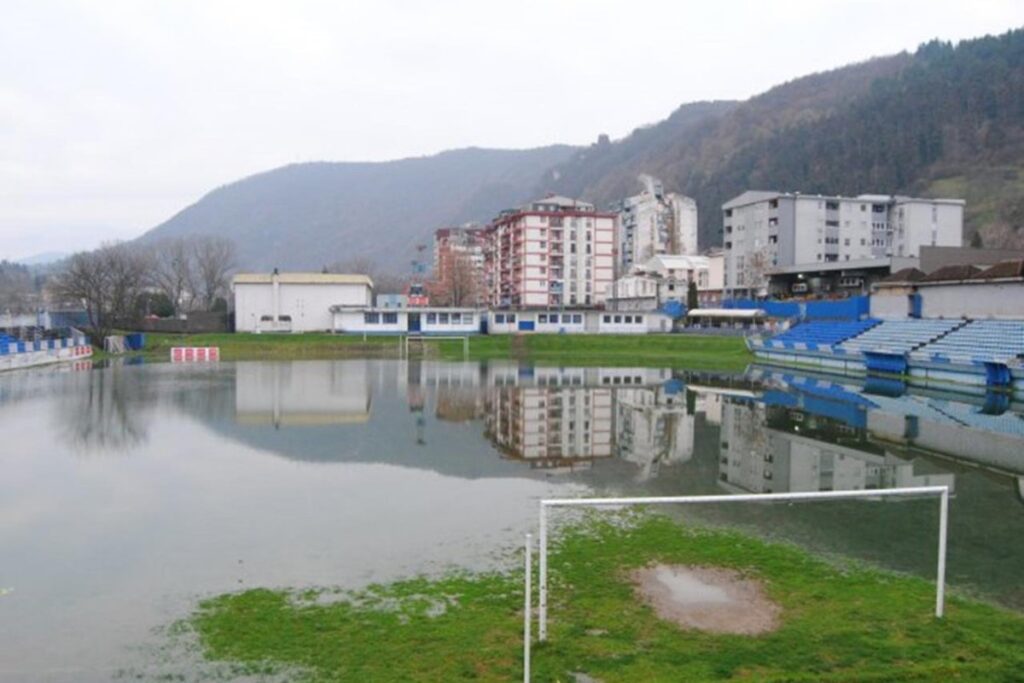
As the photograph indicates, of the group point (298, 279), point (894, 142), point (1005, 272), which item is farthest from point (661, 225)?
point (1005, 272)

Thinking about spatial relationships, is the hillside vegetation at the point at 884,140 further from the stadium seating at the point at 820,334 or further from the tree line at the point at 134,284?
the tree line at the point at 134,284

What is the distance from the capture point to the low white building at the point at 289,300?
70812 millimetres

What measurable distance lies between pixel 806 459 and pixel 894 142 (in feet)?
406

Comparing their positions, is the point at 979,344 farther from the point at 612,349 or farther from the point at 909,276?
the point at 612,349

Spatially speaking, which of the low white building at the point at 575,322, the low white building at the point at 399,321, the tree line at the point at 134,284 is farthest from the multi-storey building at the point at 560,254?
the tree line at the point at 134,284

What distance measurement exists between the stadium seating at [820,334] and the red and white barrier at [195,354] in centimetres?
3944

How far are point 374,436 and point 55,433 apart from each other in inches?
347

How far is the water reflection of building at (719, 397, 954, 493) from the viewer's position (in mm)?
14711

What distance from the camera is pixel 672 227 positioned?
129 metres

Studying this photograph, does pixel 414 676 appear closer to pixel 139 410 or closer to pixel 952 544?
pixel 952 544

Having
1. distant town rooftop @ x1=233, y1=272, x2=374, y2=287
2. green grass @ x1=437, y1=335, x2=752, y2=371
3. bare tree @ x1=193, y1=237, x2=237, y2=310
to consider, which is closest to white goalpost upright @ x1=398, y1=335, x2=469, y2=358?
green grass @ x1=437, y1=335, x2=752, y2=371

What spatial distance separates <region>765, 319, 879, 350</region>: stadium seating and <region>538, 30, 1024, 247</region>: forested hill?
59478mm

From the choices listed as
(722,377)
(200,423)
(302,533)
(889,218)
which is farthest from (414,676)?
(889,218)

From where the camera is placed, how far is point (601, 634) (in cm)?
750
